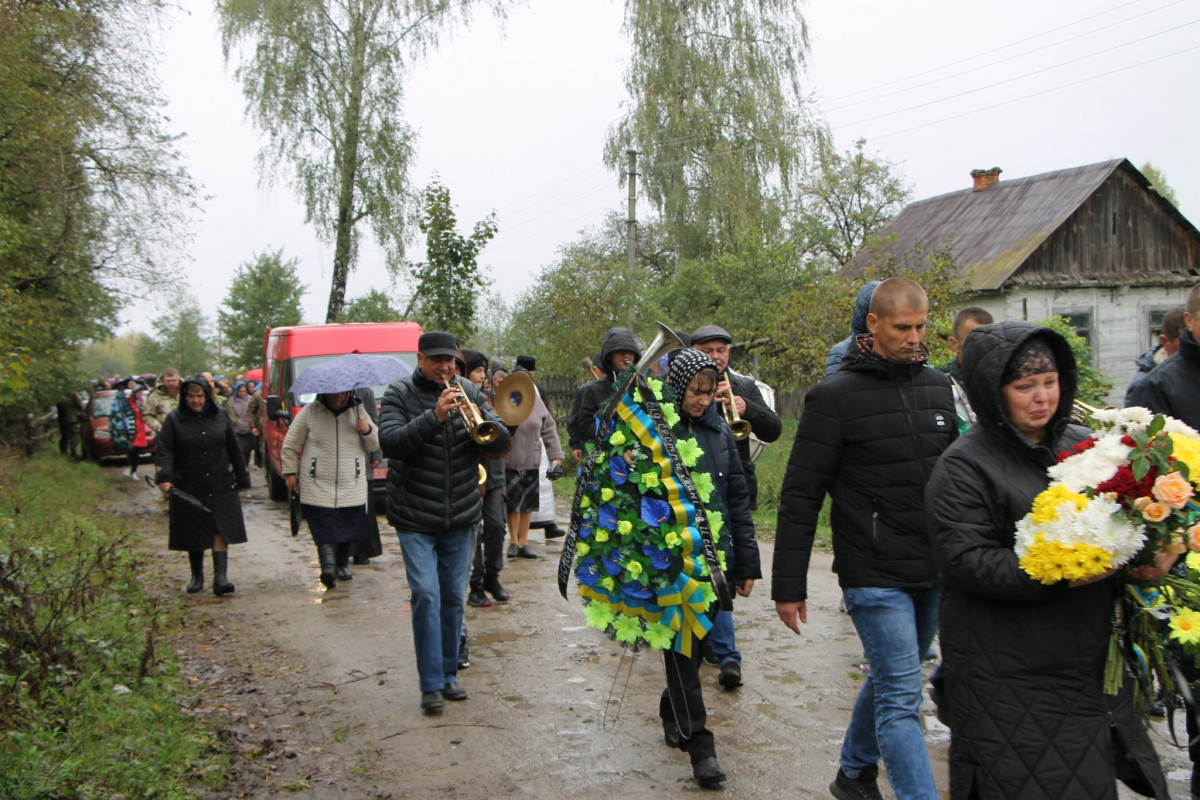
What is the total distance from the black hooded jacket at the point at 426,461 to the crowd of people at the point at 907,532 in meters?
0.01

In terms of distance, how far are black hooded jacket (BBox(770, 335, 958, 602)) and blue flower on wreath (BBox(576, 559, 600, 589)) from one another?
1.01m

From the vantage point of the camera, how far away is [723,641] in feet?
19.7

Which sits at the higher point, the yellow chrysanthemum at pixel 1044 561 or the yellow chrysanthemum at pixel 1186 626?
the yellow chrysanthemum at pixel 1044 561

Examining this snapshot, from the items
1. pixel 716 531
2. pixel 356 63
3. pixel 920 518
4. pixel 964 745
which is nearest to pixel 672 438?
pixel 716 531

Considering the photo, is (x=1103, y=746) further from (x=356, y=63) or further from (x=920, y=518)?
(x=356, y=63)

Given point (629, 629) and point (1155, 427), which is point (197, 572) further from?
point (1155, 427)

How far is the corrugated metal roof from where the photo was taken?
1080 inches

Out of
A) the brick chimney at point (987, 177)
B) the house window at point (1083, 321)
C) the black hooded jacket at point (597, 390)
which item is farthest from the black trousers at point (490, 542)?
the brick chimney at point (987, 177)

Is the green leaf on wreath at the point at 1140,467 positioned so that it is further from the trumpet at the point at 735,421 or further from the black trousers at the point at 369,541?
the black trousers at the point at 369,541

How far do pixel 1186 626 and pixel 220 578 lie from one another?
822 centimetres

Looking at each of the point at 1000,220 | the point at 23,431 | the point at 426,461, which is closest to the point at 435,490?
the point at 426,461

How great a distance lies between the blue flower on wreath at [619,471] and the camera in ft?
15.2

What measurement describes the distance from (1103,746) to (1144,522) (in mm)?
647

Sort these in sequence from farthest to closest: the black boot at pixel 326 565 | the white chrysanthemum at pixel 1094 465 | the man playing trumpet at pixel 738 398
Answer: the black boot at pixel 326 565, the man playing trumpet at pixel 738 398, the white chrysanthemum at pixel 1094 465
